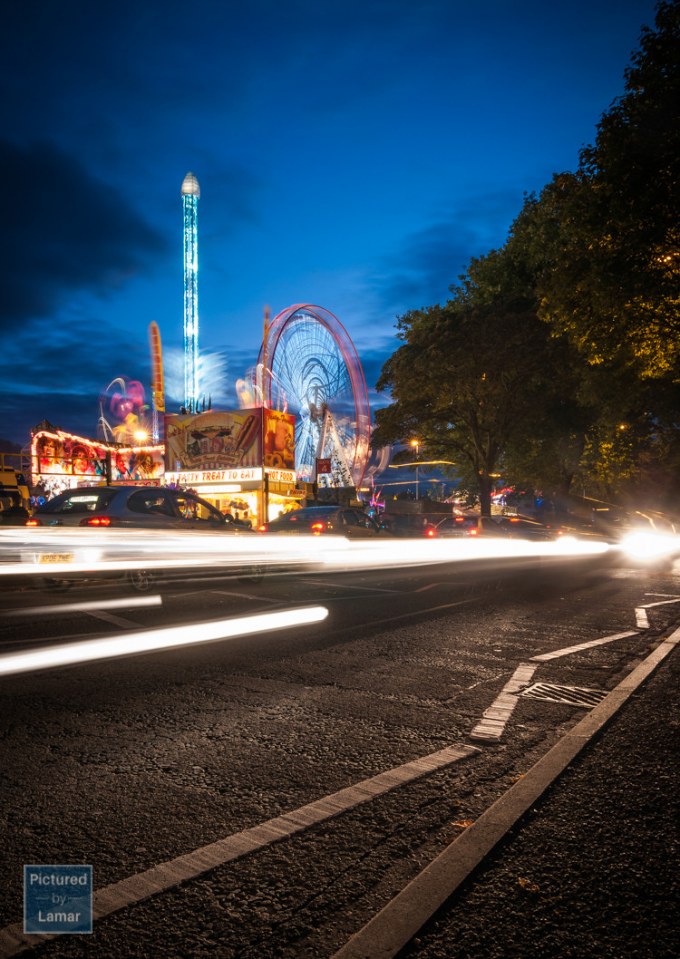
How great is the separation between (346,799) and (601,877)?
1128 millimetres

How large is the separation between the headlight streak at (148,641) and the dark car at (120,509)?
3587 mm

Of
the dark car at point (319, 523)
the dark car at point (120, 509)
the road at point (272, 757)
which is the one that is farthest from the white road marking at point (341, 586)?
the road at point (272, 757)

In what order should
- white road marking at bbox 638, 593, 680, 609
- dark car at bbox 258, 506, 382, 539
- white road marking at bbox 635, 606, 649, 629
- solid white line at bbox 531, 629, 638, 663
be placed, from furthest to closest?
dark car at bbox 258, 506, 382, 539
white road marking at bbox 638, 593, 680, 609
white road marking at bbox 635, 606, 649, 629
solid white line at bbox 531, 629, 638, 663

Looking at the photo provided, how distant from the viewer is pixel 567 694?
4941 mm

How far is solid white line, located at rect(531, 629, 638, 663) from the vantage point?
20.3 ft

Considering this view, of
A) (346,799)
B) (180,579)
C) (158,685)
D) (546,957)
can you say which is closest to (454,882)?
(546,957)

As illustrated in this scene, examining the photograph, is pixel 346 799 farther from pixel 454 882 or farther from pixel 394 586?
pixel 394 586

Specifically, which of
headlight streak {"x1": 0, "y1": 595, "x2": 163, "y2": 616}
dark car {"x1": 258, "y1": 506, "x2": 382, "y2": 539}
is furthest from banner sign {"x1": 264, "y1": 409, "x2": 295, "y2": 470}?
headlight streak {"x1": 0, "y1": 595, "x2": 163, "y2": 616}

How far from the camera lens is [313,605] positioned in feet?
32.0

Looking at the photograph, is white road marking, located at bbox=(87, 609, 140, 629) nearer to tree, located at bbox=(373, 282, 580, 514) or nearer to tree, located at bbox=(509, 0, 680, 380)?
tree, located at bbox=(509, 0, 680, 380)

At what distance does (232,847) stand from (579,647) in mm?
5045

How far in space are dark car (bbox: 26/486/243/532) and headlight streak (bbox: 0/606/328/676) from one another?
11.8 ft

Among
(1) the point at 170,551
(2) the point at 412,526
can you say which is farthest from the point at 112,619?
(2) the point at 412,526

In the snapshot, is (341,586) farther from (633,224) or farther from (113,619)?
(633,224)
